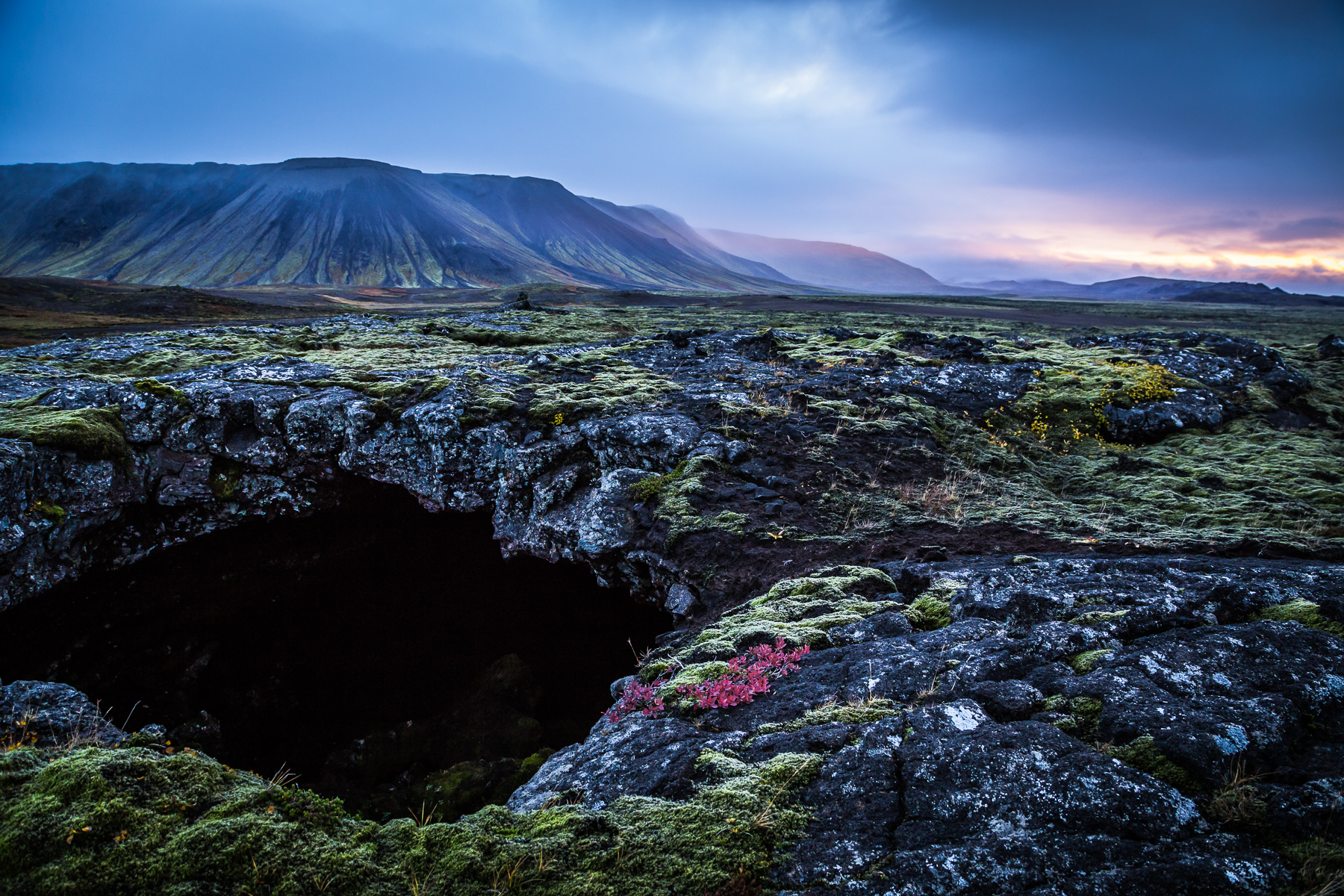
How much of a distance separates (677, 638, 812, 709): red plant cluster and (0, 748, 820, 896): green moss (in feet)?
5.78

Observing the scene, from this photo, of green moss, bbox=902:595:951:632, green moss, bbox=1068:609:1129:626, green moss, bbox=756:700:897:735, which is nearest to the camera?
green moss, bbox=756:700:897:735

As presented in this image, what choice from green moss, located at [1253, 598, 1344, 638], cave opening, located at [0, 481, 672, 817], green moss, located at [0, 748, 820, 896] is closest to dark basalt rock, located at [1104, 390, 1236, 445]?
green moss, located at [1253, 598, 1344, 638]

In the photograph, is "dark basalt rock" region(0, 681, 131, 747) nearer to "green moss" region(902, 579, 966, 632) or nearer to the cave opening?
the cave opening

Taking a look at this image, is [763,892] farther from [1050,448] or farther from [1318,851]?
[1050,448]

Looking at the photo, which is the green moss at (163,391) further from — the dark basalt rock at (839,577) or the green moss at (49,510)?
the green moss at (49,510)

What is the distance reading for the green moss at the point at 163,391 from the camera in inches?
648

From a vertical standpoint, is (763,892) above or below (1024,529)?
below

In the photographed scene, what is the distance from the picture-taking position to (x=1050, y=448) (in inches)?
676

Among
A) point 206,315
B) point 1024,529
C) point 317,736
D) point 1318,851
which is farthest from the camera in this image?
point 206,315

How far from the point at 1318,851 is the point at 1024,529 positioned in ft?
26.2

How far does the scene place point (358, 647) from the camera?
1515cm

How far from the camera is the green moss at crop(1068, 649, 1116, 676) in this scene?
21.4ft

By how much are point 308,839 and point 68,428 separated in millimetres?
15321

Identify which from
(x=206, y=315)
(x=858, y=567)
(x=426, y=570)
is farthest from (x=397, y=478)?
(x=206, y=315)
